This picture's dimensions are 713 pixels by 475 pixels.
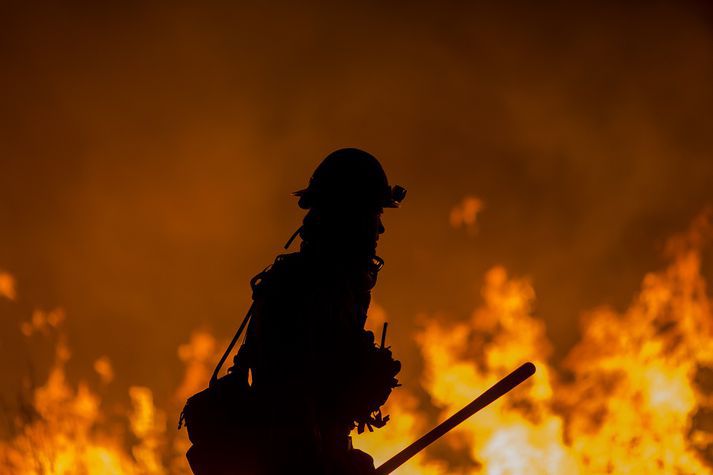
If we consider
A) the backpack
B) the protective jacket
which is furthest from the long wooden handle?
the backpack

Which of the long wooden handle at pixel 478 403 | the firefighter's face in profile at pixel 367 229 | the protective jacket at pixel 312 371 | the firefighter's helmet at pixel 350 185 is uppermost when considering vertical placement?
the firefighter's helmet at pixel 350 185

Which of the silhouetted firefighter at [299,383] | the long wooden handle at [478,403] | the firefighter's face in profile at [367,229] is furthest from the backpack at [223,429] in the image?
the firefighter's face in profile at [367,229]

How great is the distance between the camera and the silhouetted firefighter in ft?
18.2

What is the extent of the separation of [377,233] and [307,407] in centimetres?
173

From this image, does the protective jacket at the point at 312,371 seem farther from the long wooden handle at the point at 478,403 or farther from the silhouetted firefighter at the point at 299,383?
the long wooden handle at the point at 478,403

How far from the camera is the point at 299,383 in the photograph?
5684 mm

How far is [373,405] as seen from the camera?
5969mm

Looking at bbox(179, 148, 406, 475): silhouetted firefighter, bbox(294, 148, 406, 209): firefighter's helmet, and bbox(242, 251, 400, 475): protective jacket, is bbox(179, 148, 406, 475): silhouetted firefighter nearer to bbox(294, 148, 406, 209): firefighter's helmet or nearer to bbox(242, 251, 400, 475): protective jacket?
bbox(242, 251, 400, 475): protective jacket

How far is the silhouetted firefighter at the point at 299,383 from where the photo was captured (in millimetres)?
5555

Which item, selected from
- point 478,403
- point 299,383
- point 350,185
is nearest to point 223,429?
point 299,383

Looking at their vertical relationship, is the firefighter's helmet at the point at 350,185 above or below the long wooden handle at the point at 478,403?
above

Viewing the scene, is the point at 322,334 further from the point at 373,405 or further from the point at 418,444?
the point at 418,444

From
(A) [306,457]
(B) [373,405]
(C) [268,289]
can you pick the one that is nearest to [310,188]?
(C) [268,289]

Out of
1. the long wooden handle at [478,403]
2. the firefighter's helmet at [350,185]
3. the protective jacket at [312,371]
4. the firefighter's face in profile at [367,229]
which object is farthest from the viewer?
the firefighter's helmet at [350,185]
